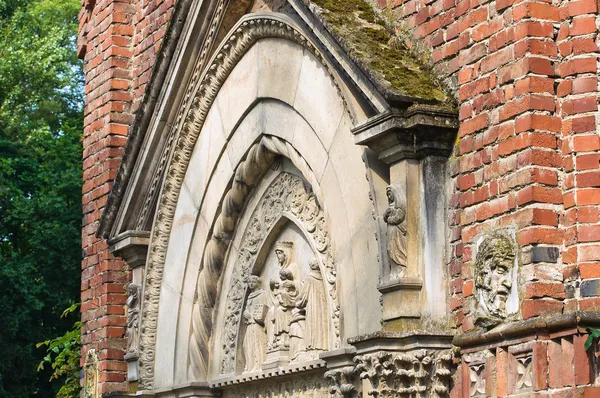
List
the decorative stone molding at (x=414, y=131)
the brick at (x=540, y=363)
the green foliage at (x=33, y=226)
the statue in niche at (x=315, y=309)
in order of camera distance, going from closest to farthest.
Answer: the brick at (x=540, y=363) → the decorative stone molding at (x=414, y=131) → the statue in niche at (x=315, y=309) → the green foliage at (x=33, y=226)

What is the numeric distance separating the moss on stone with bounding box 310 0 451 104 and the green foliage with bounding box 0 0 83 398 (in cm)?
1309

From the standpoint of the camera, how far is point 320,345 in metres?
7.83

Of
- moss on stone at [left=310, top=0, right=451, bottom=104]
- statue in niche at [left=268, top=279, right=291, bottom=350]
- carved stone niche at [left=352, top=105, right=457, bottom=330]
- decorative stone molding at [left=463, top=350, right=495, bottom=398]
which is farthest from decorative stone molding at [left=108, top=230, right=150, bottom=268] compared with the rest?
decorative stone molding at [left=463, top=350, right=495, bottom=398]

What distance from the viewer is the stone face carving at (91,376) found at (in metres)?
10.3

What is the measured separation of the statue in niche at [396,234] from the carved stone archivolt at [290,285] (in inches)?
41.7

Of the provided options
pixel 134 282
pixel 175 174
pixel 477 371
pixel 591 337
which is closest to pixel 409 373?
pixel 477 371

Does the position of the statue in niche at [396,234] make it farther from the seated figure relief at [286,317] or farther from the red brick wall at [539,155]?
the seated figure relief at [286,317]

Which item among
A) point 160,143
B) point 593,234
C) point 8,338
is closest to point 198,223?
point 160,143

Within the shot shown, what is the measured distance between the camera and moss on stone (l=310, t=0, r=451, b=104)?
261 inches

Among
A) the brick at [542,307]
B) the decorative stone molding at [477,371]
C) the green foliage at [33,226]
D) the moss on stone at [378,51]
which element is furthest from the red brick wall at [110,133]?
the green foliage at [33,226]

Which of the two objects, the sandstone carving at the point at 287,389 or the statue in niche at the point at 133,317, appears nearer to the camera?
the sandstone carving at the point at 287,389

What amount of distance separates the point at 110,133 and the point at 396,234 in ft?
14.7

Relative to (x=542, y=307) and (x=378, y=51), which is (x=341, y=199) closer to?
(x=378, y=51)

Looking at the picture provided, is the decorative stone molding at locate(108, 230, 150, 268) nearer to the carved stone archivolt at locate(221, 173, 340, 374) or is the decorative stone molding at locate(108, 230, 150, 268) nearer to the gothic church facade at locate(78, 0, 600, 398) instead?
the gothic church facade at locate(78, 0, 600, 398)
